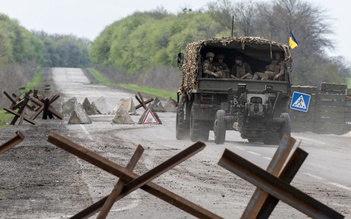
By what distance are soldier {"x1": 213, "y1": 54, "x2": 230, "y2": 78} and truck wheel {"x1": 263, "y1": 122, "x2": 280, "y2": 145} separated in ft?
6.14

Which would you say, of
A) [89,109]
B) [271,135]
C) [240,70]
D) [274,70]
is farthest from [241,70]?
[89,109]

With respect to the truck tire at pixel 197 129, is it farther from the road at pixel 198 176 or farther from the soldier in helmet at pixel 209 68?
the soldier in helmet at pixel 209 68

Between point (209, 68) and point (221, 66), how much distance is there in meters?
0.63

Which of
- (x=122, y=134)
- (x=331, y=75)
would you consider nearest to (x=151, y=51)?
(x=331, y=75)

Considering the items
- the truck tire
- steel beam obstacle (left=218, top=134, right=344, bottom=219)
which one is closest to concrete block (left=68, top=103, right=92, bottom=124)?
the truck tire

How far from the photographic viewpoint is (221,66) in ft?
90.6

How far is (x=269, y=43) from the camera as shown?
27547 mm

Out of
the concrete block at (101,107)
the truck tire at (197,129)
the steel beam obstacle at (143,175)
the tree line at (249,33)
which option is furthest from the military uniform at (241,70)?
the tree line at (249,33)

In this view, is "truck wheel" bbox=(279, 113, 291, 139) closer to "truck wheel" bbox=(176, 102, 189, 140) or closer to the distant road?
the distant road

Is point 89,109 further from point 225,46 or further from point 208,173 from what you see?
point 208,173

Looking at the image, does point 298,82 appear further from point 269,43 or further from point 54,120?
point 269,43

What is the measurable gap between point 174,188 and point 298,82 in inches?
2698

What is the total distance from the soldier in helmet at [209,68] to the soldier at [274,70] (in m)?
1.09

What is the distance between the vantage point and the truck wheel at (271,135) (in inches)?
1061
